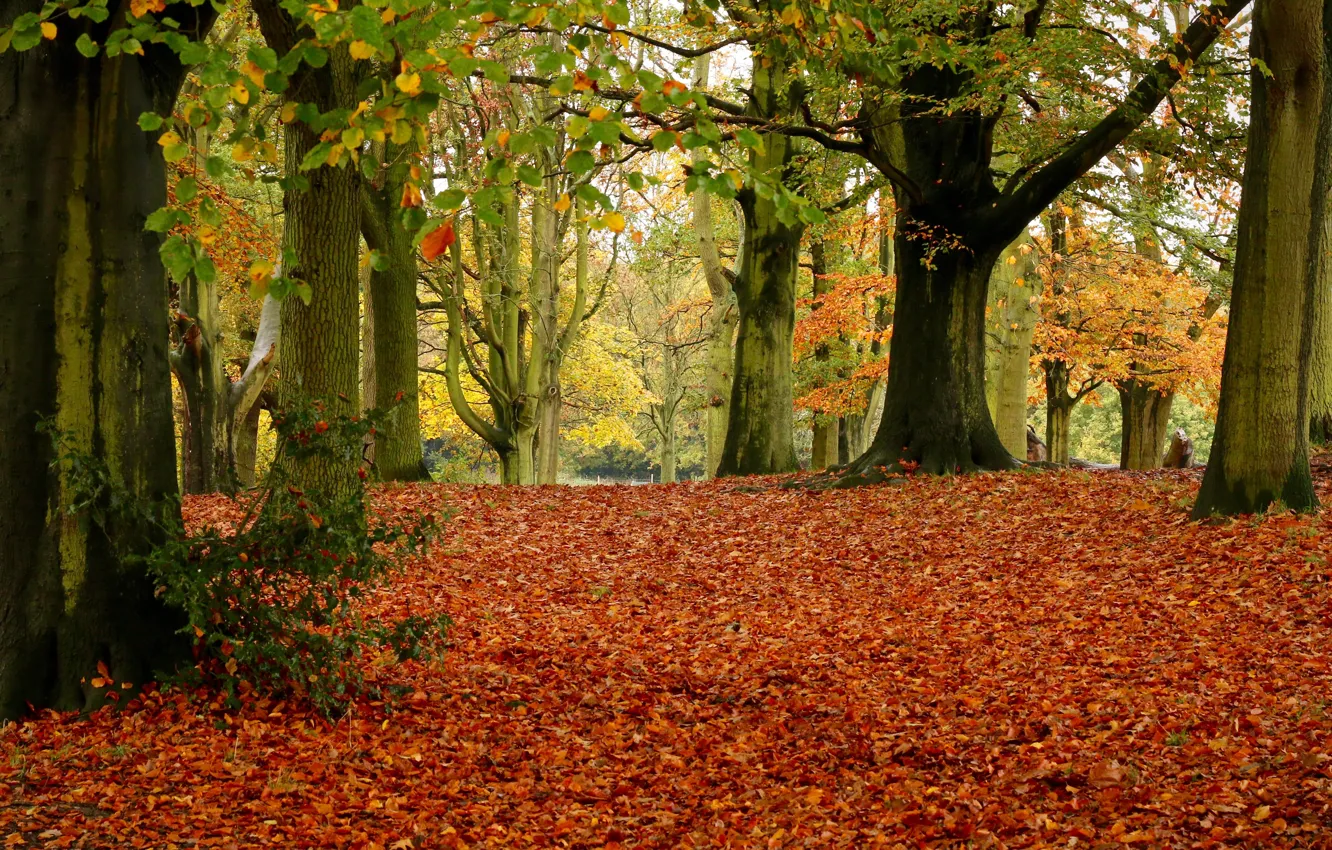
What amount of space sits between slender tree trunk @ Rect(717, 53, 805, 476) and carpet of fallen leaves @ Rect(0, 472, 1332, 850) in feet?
21.4

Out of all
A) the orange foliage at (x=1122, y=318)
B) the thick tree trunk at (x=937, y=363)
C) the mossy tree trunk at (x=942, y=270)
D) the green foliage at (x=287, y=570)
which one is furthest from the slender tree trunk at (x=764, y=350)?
the green foliage at (x=287, y=570)

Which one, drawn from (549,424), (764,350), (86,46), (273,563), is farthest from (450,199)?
(549,424)

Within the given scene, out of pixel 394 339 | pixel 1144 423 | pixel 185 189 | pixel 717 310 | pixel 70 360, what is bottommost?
pixel 1144 423

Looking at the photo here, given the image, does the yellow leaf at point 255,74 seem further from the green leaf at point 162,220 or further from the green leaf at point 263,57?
the green leaf at point 162,220

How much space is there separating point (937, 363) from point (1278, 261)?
4697 millimetres

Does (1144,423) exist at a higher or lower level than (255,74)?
lower

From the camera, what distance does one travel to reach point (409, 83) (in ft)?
11.9

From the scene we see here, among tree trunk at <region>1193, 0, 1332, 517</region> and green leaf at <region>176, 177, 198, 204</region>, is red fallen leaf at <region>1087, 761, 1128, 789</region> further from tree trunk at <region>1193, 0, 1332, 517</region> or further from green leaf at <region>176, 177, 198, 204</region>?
tree trunk at <region>1193, 0, 1332, 517</region>

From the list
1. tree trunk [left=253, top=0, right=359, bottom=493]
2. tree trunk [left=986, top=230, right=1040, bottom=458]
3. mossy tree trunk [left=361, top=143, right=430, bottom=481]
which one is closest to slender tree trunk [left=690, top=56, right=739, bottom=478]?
tree trunk [left=986, top=230, right=1040, bottom=458]

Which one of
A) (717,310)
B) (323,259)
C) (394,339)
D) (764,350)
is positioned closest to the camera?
(323,259)

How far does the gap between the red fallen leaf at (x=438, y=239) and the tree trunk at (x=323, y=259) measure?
5579 mm

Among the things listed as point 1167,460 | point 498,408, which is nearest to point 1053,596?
point 1167,460

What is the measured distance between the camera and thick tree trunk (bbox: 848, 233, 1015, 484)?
13.4 meters

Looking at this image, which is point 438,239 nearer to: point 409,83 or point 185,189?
point 409,83
